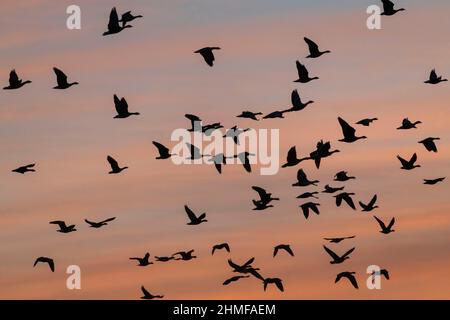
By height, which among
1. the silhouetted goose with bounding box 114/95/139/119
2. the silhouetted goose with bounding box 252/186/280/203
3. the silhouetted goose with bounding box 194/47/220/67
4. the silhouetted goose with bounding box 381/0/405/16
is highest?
the silhouetted goose with bounding box 381/0/405/16

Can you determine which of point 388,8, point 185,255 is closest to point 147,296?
point 185,255

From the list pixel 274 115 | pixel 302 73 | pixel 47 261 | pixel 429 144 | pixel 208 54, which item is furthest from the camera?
pixel 429 144

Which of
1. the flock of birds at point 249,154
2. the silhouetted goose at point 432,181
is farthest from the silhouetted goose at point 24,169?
the silhouetted goose at point 432,181

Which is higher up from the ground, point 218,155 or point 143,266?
point 218,155

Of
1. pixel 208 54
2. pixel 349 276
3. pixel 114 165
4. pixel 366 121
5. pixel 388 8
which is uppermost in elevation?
pixel 388 8

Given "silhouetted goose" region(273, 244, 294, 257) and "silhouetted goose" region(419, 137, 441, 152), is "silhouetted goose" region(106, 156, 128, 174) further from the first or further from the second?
"silhouetted goose" region(419, 137, 441, 152)

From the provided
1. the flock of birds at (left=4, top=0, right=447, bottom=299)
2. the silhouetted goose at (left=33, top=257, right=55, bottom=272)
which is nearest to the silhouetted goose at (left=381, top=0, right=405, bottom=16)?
the flock of birds at (left=4, top=0, right=447, bottom=299)

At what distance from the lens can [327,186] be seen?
7538 cm

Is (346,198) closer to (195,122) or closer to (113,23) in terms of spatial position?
(195,122)

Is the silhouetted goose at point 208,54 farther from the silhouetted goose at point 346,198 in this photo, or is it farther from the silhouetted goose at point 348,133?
the silhouetted goose at point 346,198
